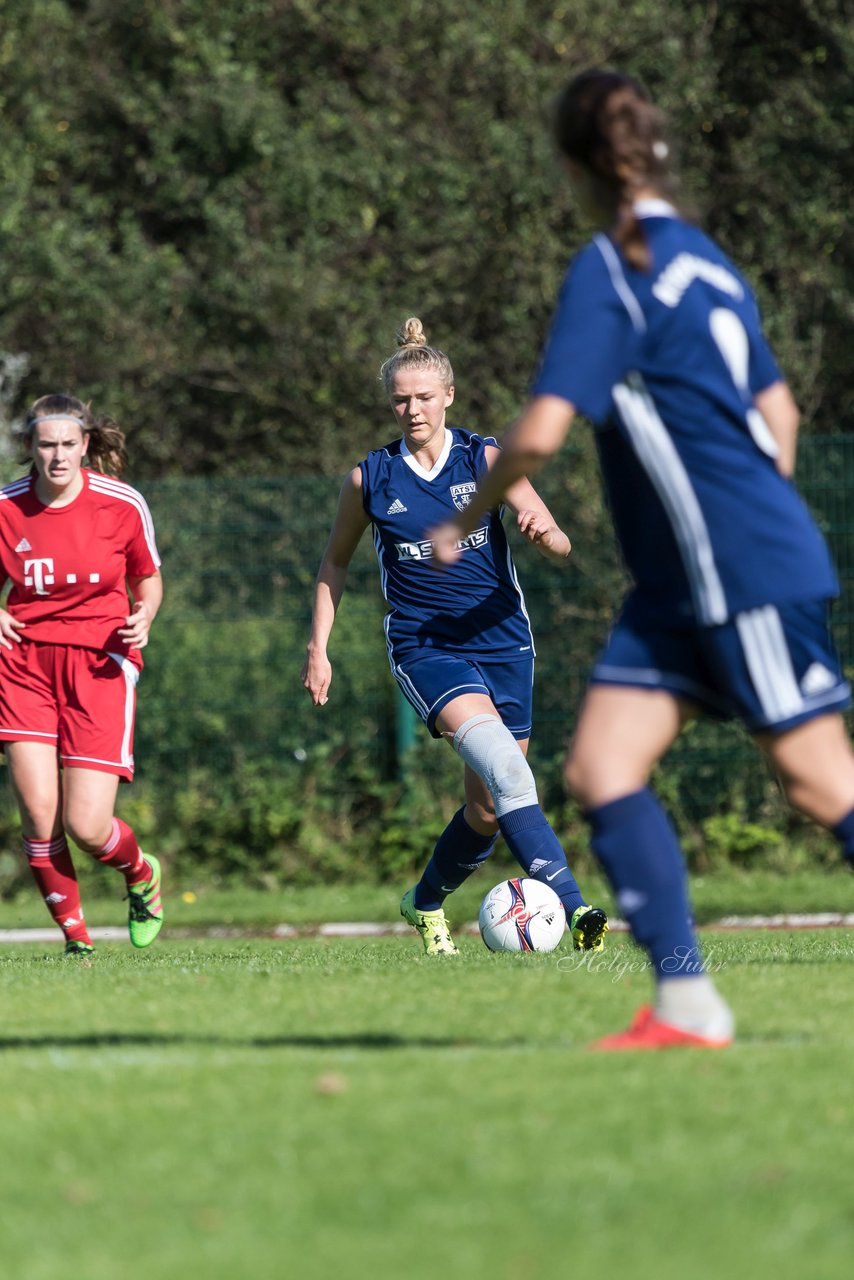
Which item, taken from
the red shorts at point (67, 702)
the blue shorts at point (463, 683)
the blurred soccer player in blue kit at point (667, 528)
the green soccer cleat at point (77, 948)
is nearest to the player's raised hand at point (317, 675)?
the blue shorts at point (463, 683)

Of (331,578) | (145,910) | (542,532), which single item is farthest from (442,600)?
(145,910)

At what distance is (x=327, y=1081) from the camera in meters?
3.64

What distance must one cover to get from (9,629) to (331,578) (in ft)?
4.86

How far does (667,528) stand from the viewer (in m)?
3.97

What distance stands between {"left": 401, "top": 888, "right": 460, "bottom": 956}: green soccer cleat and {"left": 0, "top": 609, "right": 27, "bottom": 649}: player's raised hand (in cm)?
209

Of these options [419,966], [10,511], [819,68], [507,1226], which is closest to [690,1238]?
[507,1226]

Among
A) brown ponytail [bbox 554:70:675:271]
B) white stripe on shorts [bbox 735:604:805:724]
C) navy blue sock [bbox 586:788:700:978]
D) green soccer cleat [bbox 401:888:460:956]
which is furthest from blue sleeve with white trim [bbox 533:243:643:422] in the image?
green soccer cleat [bbox 401:888:460:956]

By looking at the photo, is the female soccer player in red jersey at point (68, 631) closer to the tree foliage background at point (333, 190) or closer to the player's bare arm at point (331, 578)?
the player's bare arm at point (331, 578)

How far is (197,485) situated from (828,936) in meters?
6.36

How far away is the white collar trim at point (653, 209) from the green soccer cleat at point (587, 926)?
340cm

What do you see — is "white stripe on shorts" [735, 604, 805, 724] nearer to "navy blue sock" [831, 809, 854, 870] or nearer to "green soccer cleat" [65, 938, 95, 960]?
"navy blue sock" [831, 809, 854, 870]

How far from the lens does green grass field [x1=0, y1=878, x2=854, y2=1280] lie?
268 cm

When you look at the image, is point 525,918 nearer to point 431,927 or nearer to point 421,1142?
point 431,927

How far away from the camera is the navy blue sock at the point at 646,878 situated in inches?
157
